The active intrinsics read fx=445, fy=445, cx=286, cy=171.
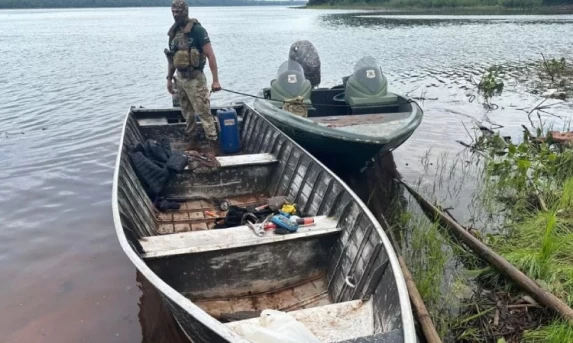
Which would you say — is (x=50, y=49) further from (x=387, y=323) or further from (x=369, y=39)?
(x=387, y=323)

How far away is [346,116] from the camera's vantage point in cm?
754

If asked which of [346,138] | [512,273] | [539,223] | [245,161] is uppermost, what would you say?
[346,138]

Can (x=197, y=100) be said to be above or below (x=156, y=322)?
above

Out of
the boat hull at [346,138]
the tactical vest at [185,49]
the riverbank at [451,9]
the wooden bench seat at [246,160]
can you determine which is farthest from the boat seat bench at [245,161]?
the riverbank at [451,9]

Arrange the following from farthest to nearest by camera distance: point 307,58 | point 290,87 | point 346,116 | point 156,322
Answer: point 307,58, point 290,87, point 346,116, point 156,322

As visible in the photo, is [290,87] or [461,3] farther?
[461,3]

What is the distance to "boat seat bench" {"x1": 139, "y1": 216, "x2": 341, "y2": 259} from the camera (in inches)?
150

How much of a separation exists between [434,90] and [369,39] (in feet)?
46.4

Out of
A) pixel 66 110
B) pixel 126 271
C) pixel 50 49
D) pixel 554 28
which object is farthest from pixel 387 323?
pixel 554 28

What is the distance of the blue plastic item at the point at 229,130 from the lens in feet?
23.6

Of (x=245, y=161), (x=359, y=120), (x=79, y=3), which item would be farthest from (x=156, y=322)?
(x=79, y=3)

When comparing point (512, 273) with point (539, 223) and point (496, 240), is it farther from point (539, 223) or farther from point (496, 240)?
point (539, 223)

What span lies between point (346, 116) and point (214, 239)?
419 centimetres

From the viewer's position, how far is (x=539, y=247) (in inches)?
179
